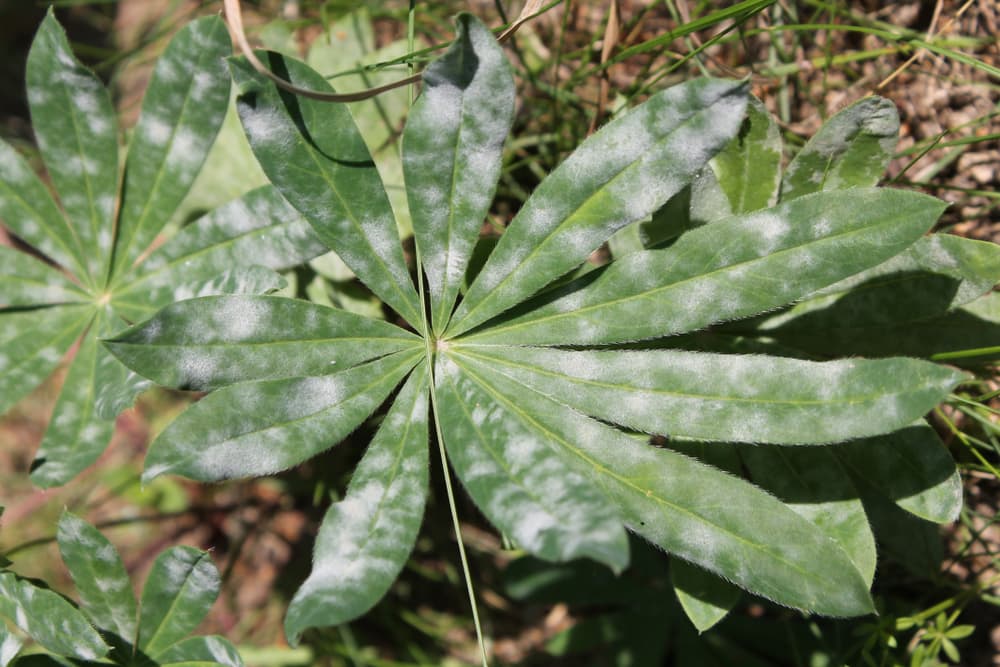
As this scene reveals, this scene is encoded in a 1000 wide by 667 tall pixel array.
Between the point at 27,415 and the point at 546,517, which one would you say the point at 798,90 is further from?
the point at 27,415

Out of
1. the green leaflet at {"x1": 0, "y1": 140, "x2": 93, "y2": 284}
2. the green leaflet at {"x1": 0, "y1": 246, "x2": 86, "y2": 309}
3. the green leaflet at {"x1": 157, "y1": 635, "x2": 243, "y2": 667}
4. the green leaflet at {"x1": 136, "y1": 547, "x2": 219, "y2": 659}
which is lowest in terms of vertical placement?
the green leaflet at {"x1": 157, "y1": 635, "x2": 243, "y2": 667}

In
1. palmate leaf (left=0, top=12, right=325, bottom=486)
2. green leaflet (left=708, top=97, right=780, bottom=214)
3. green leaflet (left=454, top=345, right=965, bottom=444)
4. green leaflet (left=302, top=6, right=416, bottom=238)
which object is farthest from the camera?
green leaflet (left=302, top=6, right=416, bottom=238)

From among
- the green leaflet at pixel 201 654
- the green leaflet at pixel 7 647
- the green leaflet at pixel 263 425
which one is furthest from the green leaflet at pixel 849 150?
the green leaflet at pixel 7 647

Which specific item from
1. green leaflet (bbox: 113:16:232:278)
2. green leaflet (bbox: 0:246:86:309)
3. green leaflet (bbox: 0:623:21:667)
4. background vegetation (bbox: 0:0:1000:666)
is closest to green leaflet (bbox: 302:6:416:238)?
background vegetation (bbox: 0:0:1000:666)

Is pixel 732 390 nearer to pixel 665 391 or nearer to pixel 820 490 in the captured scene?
pixel 665 391

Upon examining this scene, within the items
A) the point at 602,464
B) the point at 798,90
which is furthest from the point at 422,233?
the point at 798,90

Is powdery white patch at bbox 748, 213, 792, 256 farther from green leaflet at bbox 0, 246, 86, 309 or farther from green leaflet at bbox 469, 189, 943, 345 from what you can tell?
green leaflet at bbox 0, 246, 86, 309
